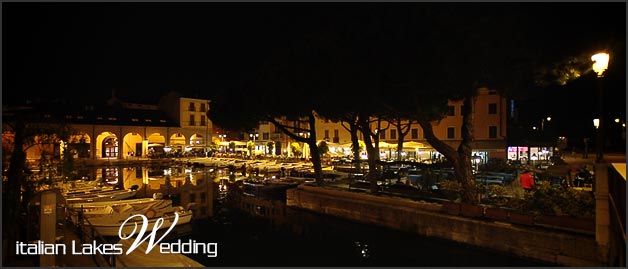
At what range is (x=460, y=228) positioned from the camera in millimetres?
12711

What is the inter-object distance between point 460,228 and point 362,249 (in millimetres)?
3305

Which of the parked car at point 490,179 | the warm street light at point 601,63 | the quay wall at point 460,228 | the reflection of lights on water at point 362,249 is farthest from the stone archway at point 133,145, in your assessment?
the warm street light at point 601,63

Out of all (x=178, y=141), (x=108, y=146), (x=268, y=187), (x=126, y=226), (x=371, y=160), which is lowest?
(x=126, y=226)

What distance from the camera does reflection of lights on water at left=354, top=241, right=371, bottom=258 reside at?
13059mm

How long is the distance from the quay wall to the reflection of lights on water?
5.64 ft

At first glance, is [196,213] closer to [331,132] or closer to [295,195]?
[295,195]

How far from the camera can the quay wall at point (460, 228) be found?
10.2m

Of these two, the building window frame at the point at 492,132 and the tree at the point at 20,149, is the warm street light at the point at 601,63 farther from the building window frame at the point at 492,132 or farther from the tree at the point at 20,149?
the building window frame at the point at 492,132

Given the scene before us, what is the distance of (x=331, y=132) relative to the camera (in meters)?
→ 46.4

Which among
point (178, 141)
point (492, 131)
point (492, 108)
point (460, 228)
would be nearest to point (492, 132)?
point (492, 131)

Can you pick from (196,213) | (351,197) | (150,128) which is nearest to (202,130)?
(150,128)

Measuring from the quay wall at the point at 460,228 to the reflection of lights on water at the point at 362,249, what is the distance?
172 cm

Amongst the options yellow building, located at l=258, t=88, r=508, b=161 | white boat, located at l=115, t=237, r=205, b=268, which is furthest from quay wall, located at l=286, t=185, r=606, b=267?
yellow building, located at l=258, t=88, r=508, b=161

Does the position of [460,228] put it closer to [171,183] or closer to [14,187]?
[14,187]
